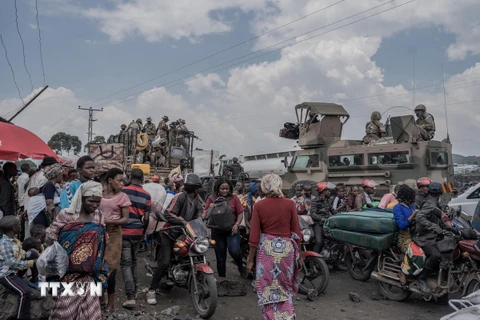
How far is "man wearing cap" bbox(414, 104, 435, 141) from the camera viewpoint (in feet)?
39.3

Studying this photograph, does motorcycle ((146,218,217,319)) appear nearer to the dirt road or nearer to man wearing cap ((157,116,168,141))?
the dirt road

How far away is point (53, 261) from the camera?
9.52ft

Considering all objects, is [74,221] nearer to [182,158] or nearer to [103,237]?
[103,237]

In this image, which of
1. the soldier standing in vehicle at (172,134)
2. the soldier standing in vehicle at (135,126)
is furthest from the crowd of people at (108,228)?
the soldier standing in vehicle at (172,134)

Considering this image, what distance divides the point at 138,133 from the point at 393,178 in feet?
31.7

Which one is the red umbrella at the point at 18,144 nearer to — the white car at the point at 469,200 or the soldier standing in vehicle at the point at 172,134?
the white car at the point at 469,200

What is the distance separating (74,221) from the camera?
10.4ft

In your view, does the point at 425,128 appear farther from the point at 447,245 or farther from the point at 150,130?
the point at 150,130

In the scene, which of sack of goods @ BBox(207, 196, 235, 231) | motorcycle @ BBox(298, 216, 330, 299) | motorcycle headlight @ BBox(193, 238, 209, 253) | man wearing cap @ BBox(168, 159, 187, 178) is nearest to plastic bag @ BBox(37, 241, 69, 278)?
motorcycle headlight @ BBox(193, 238, 209, 253)

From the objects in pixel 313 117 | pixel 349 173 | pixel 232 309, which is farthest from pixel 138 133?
pixel 232 309

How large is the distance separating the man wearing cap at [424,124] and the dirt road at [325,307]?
6.96m

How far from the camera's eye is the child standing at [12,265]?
374cm

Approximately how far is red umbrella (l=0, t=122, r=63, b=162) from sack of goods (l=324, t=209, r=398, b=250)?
467 centimetres

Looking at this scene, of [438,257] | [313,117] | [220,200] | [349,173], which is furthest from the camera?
[313,117]
